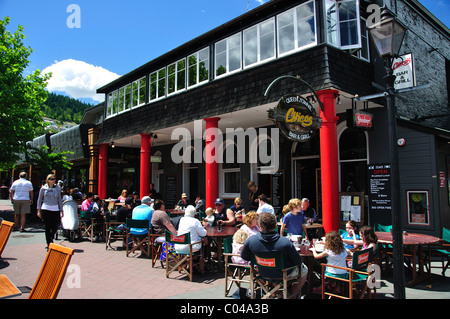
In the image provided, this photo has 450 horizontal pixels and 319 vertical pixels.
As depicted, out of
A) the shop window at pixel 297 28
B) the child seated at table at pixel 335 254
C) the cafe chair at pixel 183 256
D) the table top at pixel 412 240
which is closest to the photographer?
the child seated at table at pixel 335 254

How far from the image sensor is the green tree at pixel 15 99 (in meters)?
13.4

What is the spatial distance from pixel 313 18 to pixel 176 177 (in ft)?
35.7

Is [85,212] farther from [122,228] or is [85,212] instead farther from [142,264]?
[142,264]

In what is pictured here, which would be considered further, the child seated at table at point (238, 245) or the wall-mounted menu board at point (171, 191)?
the wall-mounted menu board at point (171, 191)

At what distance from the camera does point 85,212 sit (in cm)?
994

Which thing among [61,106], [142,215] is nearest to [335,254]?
[142,215]

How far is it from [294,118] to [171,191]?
1154 centimetres

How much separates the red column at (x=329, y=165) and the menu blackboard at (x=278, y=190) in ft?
12.7

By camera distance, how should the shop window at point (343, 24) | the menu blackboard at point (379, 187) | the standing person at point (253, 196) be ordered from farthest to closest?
the standing person at point (253, 196)
the menu blackboard at point (379, 187)
the shop window at point (343, 24)

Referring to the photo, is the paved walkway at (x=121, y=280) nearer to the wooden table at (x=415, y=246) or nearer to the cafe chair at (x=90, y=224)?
the wooden table at (x=415, y=246)

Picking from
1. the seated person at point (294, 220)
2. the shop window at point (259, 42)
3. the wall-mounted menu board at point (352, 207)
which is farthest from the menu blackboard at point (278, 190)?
the seated person at point (294, 220)

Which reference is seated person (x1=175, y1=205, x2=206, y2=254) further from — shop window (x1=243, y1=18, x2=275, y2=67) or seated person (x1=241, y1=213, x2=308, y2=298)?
shop window (x1=243, y1=18, x2=275, y2=67)
